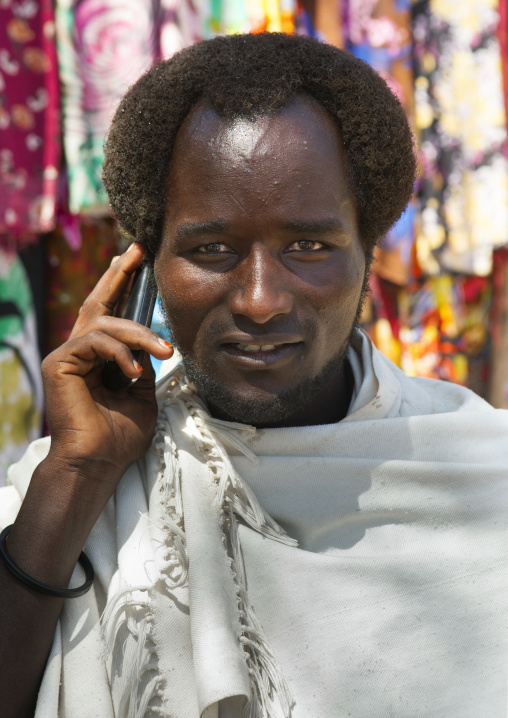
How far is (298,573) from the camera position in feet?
4.37

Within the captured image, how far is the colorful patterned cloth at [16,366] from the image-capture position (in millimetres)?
2566

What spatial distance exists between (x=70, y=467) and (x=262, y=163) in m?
0.68

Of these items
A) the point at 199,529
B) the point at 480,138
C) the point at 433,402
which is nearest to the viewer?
the point at 199,529

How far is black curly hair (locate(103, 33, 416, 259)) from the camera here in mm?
1336

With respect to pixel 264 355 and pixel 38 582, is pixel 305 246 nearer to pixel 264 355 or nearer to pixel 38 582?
pixel 264 355

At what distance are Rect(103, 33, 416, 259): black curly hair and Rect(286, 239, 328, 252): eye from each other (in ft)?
0.53

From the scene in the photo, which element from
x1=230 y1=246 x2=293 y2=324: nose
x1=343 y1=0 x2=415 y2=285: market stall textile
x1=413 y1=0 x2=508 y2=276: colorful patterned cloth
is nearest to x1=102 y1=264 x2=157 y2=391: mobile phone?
x1=230 y1=246 x2=293 y2=324: nose

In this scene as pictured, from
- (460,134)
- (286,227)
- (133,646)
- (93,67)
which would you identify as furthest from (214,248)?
(460,134)

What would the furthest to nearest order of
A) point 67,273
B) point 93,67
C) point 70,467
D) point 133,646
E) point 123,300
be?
1. point 67,273
2. point 93,67
3. point 123,300
4. point 70,467
5. point 133,646

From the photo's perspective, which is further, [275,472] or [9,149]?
[9,149]

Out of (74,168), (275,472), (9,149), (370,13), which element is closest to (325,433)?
(275,472)

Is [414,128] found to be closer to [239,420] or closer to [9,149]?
[9,149]

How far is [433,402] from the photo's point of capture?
1.69 meters

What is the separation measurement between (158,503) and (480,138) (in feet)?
6.63
